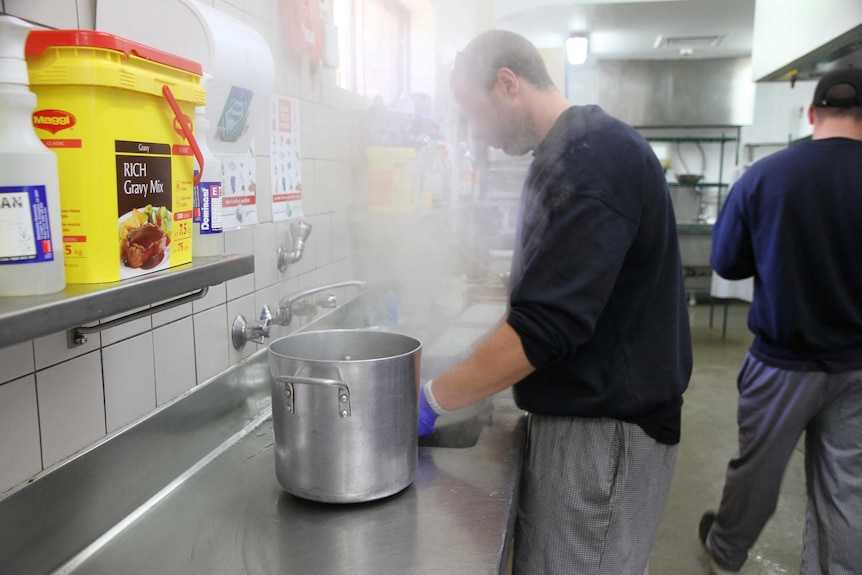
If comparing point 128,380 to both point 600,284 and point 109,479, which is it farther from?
point 600,284

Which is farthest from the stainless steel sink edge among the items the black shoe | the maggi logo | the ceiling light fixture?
the ceiling light fixture

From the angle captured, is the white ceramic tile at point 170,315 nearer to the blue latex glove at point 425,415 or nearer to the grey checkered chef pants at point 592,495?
the blue latex glove at point 425,415

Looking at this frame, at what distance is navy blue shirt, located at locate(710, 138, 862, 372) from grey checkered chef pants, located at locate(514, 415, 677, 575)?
0.94 meters

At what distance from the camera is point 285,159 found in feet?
5.92

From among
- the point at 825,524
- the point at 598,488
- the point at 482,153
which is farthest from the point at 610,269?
the point at 482,153

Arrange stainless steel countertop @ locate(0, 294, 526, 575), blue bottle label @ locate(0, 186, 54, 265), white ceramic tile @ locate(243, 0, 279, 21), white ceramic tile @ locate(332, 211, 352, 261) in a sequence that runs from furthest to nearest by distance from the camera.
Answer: white ceramic tile @ locate(332, 211, 352, 261), white ceramic tile @ locate(243, 0, 279, 21), stainless steel countertop @ locate(0, 294, 526, 575), blue bottle label @ locate(0, 186, 54, 265)

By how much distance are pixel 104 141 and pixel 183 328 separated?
64 centimetres

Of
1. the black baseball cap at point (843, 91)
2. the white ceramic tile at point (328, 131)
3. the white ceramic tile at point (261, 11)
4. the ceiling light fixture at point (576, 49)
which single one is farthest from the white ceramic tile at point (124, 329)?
the ceiling light fixture at point (576, 49)

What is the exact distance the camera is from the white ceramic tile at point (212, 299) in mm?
1368

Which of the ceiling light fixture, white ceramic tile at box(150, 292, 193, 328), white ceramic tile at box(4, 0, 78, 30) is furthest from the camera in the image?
the ceiling light fixture

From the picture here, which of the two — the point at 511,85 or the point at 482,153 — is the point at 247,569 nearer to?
the point at 511,85

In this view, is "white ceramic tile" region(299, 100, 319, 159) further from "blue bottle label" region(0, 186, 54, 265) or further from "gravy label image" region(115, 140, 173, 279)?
"blue bottle label" region(0, 186, 54, 265)

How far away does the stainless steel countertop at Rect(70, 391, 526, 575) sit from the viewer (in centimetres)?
99

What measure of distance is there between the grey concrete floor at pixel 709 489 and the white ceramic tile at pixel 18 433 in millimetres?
2381
